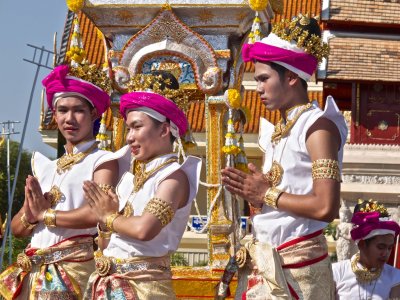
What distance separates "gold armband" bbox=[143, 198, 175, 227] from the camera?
641 centimetres

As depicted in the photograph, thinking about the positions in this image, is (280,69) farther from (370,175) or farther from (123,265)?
(370,175)

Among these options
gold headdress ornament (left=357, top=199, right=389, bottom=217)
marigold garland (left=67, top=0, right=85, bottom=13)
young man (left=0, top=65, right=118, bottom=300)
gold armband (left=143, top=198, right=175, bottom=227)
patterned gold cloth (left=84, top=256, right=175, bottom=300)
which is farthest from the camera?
marigold garland (left=67, top=0, right=85, bottom=13)

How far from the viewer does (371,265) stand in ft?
29.4

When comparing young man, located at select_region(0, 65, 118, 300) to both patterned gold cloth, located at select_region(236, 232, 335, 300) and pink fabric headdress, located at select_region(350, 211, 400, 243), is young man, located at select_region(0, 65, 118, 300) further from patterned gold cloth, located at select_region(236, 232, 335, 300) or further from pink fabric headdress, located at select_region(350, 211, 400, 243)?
pink fabric headdress, located at select_region(350, 211, 400, 243)

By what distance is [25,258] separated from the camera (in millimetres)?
7332

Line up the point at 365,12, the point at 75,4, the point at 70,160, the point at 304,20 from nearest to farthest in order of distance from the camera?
1. the point at 304,20
2. the point at 70,160
3. the point at 75,4
4. the point at 365,12

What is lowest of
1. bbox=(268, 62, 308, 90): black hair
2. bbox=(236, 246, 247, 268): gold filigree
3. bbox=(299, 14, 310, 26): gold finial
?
bbox=(236, 246, 247, 268): gold filigree

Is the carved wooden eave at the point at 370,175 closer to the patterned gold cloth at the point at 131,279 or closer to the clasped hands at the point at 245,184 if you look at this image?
the patterned gold cloth at the point at 131,279

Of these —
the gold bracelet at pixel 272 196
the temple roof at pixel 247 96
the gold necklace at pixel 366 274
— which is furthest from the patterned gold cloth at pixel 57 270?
the temple roof at pixel 247 96

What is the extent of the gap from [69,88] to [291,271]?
6.75 ft

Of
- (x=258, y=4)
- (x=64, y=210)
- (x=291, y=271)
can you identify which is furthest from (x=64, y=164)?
(x=258, y=4)

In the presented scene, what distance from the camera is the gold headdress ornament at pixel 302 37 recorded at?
650 cm

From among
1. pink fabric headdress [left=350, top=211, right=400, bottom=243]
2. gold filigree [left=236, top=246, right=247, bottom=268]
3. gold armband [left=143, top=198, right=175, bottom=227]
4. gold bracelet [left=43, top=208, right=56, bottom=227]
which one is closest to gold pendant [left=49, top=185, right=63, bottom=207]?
gold bracelet [left=43, top=208, right=56, bottom=227]

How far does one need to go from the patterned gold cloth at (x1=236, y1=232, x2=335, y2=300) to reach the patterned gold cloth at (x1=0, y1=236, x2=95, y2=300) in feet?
4.63
